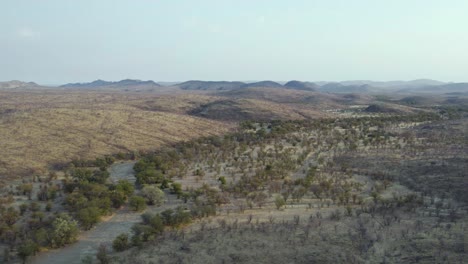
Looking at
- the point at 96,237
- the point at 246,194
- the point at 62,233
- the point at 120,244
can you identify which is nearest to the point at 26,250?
the point at 62,233

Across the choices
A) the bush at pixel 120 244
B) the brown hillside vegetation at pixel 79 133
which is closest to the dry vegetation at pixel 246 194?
the bush at pixel 120 244

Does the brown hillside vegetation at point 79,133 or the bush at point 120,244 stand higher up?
the brown hillside vegetation at point 79,133

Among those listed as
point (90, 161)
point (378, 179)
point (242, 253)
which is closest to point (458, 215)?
point (378, 179)

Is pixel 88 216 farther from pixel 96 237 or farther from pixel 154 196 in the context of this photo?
pixel 154 196

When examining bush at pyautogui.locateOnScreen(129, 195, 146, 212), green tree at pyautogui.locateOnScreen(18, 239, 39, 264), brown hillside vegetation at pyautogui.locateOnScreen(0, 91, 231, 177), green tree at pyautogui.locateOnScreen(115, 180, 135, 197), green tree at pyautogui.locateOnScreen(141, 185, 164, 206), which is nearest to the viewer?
green tree at pyautogui.locateOnScreen(18, 239, 39, 264)

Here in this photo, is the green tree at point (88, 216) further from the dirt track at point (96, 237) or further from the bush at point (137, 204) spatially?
the bush at point (137, 204)

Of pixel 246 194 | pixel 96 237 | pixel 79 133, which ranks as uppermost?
pixel 79 133

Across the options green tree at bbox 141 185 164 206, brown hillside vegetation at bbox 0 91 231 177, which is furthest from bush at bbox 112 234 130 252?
brown hillside vegetation at bbox 0 91 231 177

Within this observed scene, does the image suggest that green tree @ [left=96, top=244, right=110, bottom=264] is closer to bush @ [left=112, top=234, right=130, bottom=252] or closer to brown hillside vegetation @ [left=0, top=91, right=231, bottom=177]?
bush @ [left=112, top=234, right=130, bottom=252]

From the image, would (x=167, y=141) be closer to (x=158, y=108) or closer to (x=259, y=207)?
(x=259, y=207)
